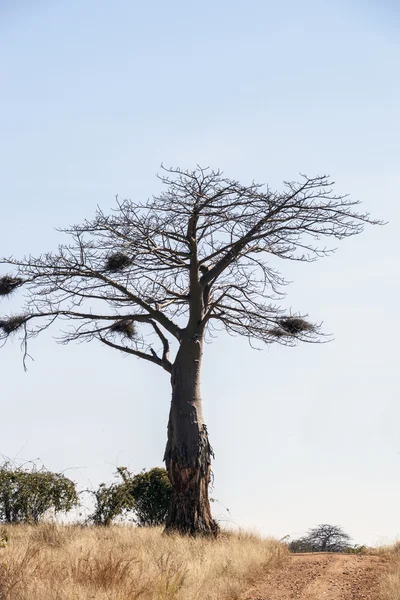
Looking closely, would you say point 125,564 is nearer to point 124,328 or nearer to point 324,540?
point 124,328

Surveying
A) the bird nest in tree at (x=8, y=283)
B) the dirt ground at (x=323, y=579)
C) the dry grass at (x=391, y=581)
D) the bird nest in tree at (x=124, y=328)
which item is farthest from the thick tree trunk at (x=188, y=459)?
the bird nest in tree at (x=8, y=283)

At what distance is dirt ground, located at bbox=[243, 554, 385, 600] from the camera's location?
10.8 meters

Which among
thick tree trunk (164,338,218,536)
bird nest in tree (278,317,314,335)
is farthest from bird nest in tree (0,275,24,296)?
bird nest in tree (278,317,314,335)

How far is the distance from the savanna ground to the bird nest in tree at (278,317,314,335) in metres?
4.76

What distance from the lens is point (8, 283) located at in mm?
16562

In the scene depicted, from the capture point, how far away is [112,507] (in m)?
17.2

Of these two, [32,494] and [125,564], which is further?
[32,494]

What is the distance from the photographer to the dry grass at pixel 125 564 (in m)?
8.81

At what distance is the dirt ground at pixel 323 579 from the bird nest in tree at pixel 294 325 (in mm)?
5345

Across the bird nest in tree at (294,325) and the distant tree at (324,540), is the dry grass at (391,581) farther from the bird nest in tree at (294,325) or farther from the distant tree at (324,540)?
the distant tree at (324,540)

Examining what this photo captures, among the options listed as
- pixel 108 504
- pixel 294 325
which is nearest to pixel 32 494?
pixel 108 504

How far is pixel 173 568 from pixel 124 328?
28.0ft

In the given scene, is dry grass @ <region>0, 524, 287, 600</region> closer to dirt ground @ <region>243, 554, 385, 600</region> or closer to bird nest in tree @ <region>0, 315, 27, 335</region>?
dirt ground @ <region>243, 554, 385, 600</region>

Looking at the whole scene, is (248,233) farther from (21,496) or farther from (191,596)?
(191,596)
